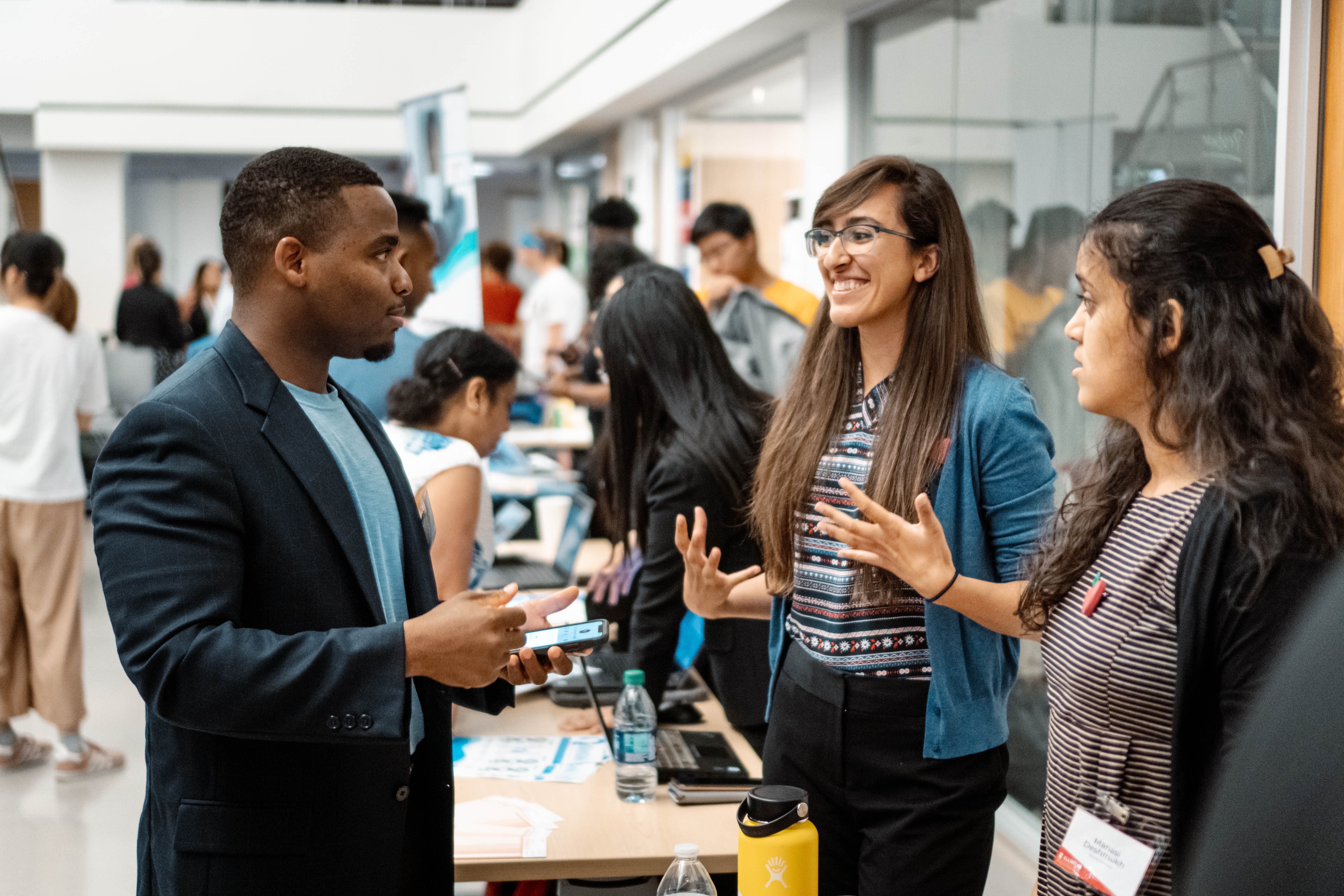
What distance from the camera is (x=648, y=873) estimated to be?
6.46 ft

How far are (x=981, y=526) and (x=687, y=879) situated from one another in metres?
0.67

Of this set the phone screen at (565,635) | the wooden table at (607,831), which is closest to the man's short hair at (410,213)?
the wooden table at (607,831)

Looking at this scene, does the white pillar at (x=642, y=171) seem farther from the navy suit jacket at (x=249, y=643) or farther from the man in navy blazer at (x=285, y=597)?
the navy suit jacket at (x=249, y=643)

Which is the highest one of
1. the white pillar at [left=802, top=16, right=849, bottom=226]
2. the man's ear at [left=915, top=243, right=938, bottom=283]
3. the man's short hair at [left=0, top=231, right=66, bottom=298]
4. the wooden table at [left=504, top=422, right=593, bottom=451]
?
the white pillar at [left=802, top=16, right=849, bottom=226]

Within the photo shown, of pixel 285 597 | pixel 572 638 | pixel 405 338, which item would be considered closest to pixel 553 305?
pixel 405 338

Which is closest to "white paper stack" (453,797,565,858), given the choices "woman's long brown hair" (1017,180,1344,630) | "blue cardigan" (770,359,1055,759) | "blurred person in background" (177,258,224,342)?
"blue cardigan" (770,359,1055,759)

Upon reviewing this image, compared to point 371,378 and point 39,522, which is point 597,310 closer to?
point 371,378

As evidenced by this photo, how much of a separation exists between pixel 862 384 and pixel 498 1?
458 inches

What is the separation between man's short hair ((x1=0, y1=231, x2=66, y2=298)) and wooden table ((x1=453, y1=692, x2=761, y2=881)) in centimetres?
329

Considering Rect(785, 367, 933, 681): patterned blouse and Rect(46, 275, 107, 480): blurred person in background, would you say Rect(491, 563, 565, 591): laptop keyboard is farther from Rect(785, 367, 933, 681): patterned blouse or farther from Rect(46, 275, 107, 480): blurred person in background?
Rect(785, 367, 933, 681): patterned blouse

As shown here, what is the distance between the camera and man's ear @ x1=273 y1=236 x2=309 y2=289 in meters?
1.45

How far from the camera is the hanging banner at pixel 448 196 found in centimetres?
473

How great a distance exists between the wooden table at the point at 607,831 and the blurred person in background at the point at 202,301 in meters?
9.84

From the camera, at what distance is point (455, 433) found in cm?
294
